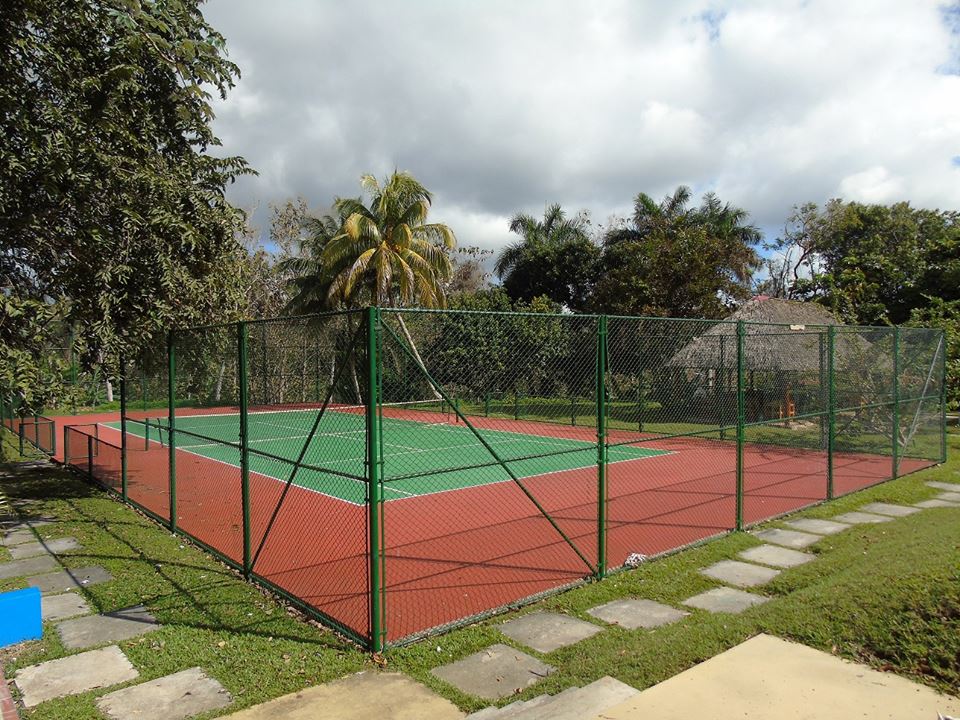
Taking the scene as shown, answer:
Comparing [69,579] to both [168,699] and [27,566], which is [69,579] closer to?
[27,566]

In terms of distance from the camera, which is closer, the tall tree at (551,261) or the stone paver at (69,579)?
the stone paver at (69,579)

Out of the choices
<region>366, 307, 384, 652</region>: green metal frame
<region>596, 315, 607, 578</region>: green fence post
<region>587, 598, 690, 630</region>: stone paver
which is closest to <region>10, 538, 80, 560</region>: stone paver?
<region>366, 307, 384, 652</region>: green metal frame

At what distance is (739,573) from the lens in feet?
22.9

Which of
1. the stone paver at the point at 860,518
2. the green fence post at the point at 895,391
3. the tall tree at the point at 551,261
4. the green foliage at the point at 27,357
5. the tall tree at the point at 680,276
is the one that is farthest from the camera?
the tall tree at the point at 551,261

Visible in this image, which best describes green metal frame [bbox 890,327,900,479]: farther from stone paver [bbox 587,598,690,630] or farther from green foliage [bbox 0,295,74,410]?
green foliage [bbox 0,295,74,410]

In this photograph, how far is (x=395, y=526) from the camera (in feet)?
30.0

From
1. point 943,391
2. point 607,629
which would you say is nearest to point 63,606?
point 607,629

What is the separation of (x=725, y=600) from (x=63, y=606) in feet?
20.1

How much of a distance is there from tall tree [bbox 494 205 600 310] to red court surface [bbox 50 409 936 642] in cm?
2359

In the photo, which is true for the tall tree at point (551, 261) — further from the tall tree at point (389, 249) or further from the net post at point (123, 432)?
the net post at point (123, 432)

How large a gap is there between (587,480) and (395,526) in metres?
4.74

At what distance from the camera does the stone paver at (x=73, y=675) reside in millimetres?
4520

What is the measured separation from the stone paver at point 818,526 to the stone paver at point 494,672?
5383mm

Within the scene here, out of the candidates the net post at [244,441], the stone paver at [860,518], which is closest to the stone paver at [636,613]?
the net post at [244,441]
